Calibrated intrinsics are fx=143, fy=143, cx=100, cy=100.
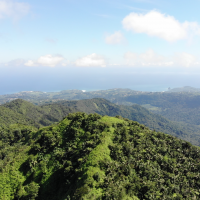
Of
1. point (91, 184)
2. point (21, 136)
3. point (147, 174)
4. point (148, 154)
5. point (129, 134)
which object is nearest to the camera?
point (91, 184)

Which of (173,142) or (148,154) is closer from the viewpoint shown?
(148,154)

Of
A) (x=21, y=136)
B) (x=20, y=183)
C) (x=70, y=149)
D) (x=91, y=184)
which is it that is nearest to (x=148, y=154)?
(x=91, y=184)

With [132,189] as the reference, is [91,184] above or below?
above

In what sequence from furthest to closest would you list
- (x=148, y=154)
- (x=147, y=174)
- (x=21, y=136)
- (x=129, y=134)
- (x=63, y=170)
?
(x=21, y=136) → (x=129, y=134) → (x=148, y=154) → (x=63, y=170) → (x=147, y=174)

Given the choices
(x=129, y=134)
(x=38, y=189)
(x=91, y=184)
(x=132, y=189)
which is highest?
(x=129, y=134)

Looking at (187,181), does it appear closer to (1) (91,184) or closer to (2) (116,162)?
(2) (116,162)

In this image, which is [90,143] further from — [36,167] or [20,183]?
[20,183]
